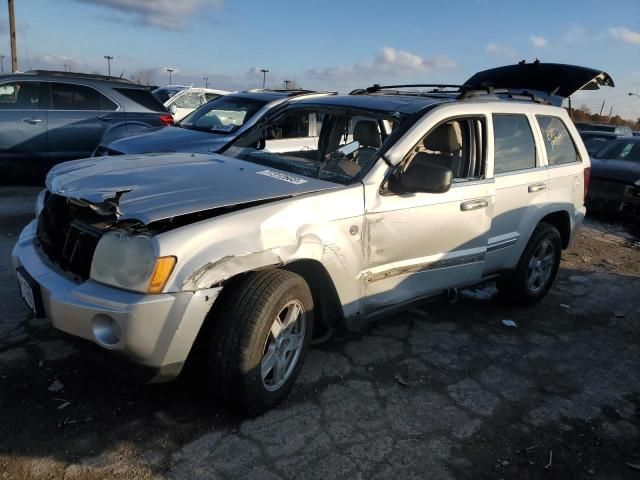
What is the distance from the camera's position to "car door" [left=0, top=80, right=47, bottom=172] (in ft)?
26.3

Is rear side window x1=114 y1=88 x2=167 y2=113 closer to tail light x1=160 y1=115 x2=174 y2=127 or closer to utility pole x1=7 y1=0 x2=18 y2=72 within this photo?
tail light x1=160 y1=115 x2=174 y2=127

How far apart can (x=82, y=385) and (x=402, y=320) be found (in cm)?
241

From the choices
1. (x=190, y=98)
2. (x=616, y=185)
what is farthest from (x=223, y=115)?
(x=190, y=98)

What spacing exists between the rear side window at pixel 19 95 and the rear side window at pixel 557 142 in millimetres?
7277

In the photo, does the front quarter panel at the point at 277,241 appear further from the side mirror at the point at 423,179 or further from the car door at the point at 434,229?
the side mirror at the point at 423,179

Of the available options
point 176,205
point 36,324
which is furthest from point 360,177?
point 36,324

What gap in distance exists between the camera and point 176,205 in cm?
260

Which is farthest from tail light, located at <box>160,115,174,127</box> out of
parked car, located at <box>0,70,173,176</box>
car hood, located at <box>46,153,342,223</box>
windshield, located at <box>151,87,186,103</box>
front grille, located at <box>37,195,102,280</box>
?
windshield, located at <box>151,87,186,103</box>

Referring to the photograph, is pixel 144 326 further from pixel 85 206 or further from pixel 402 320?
pixel 402 320

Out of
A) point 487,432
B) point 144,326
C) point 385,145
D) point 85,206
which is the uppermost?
point 385,145

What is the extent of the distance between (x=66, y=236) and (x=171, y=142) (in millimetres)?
4014

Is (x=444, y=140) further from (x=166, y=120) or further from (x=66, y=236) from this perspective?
(x=166, y=120)

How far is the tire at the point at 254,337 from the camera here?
261 cm

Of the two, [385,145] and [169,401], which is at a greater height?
[385,145]
